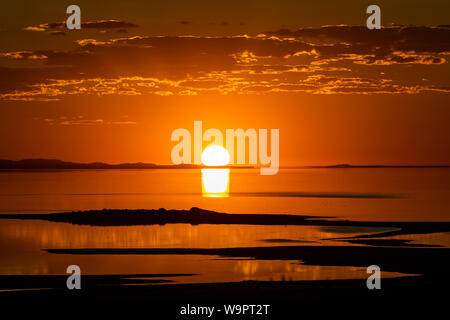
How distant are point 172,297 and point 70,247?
15949 mm

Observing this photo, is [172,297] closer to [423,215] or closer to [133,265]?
[133,265]

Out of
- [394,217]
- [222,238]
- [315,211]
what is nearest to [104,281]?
[222,238]

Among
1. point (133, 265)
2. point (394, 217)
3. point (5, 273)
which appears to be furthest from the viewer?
point (394, 217)

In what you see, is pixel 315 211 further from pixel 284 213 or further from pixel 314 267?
pixel 314 267

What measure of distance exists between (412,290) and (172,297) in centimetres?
933

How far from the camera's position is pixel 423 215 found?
204 feet

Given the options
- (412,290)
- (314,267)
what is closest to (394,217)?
(314,267)
